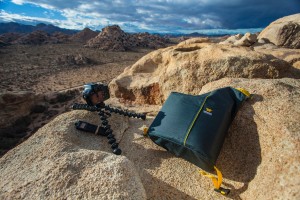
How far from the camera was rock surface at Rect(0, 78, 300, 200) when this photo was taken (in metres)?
3.16

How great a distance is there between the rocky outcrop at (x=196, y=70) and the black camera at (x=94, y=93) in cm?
248

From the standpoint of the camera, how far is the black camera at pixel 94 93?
5184 mm

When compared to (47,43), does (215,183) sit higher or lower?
higher

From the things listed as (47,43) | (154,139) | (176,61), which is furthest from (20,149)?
(47,43)

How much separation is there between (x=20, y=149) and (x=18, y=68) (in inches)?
1333

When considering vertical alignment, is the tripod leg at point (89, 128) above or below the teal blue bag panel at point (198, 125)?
below

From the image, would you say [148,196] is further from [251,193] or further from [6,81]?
[6,81]

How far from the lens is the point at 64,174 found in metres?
3.34

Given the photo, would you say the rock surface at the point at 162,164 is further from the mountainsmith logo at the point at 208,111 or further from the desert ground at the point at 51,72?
the desert ground at the point at 51,72

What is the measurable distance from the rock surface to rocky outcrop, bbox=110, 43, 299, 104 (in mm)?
1426

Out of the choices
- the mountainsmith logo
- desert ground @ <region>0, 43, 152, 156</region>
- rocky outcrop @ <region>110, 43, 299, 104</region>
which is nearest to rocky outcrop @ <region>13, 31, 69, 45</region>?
desert ground @ <region>0, 43, 152, 156</region>

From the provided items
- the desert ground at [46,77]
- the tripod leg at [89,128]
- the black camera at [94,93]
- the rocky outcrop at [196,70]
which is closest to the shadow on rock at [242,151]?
the rocky outcrop at [196,70]

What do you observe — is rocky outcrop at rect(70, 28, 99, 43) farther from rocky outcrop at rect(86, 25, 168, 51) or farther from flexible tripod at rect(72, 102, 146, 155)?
flexible tripod at rect(72, 102, 146, 155)

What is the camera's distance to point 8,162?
407cm
